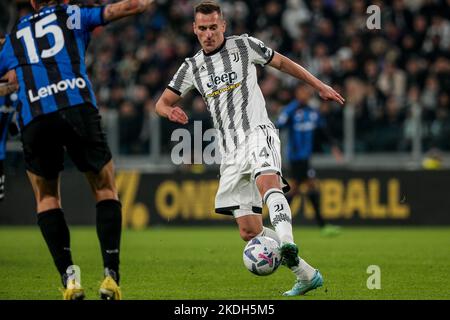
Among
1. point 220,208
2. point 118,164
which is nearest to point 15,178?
point 118,164

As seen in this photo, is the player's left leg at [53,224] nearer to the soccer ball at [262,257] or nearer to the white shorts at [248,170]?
the soccer ball at [262,257]

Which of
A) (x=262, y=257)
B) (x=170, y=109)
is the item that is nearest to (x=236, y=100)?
(x=170, y=109)

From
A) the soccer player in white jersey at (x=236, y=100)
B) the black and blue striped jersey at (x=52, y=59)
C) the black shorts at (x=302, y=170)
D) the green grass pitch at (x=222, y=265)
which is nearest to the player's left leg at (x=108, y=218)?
the black and blue striped jersey at (x=52, y=59)

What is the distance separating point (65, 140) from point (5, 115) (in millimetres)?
3831

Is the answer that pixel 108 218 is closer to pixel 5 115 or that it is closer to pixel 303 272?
pixel 303 272

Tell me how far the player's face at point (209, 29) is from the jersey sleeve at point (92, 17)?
1360 mm

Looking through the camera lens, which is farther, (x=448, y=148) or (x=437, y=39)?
(x=437, y=39)

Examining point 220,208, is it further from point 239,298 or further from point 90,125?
point 90,125

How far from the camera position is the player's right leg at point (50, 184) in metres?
6.27

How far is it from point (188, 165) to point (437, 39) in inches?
211

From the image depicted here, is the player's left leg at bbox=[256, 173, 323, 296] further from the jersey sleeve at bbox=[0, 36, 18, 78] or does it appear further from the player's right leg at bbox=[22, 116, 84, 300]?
the jersey sleeve at bbox=[0, 36, 18, 78]

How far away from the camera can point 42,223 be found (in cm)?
652

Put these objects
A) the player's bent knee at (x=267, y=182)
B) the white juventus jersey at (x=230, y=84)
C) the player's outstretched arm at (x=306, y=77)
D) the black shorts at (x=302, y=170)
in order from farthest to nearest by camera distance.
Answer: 1. the black shorts at (x=302, y=170)
2. the white juventus jersey at (x=230, y=84)
3. the player's outstretched arm at (x=306, y=77)
4. the player's bent knee at (x=267, y=182)

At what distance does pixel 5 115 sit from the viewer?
9930 mm
